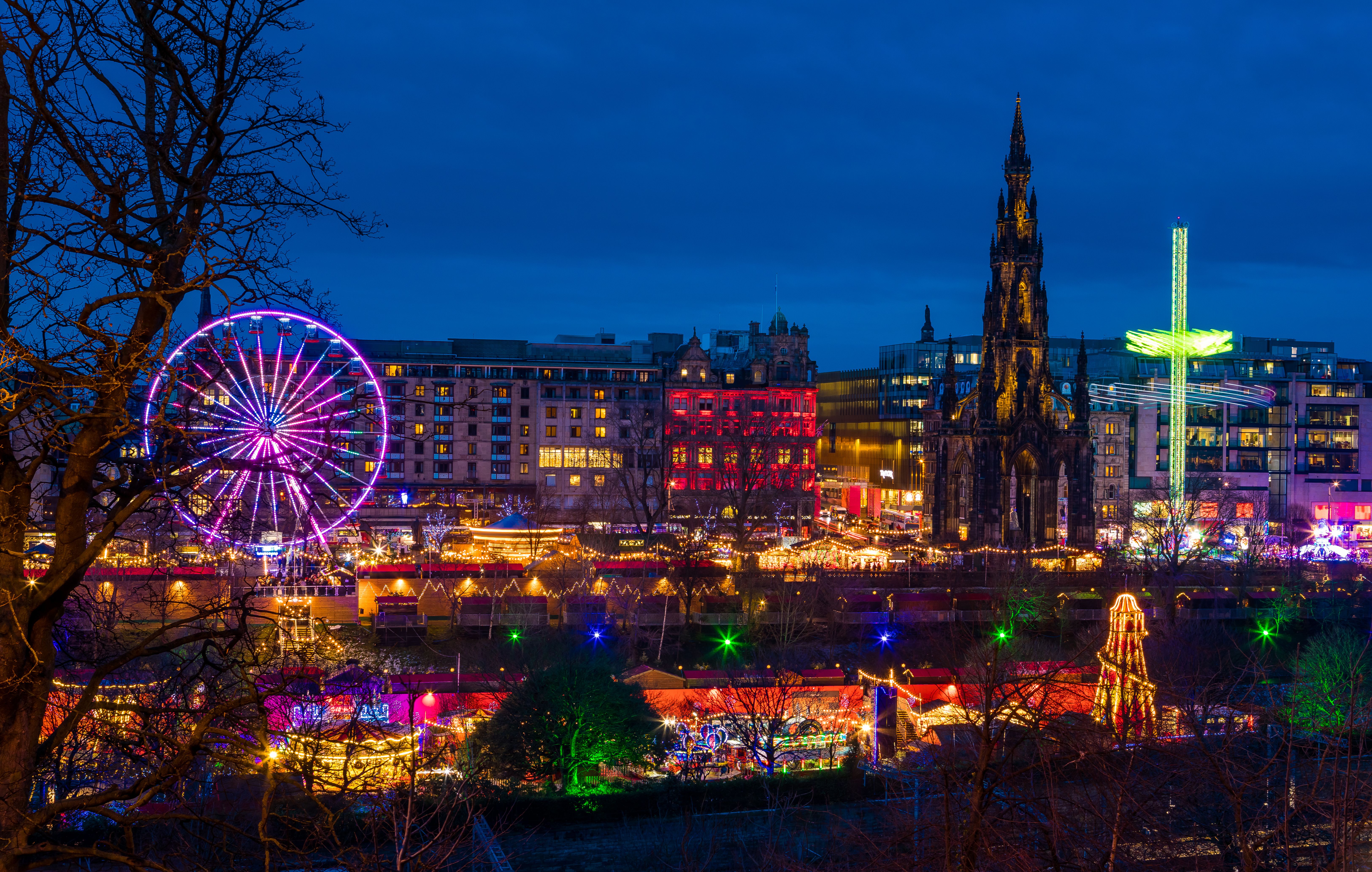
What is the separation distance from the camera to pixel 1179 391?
9606cm

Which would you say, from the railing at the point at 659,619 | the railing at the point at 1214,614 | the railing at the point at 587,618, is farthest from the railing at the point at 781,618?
the railing at the point at 1214,614

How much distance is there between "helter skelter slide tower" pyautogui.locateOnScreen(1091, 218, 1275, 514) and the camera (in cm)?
9406

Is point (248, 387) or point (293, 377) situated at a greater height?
point (293, 377)

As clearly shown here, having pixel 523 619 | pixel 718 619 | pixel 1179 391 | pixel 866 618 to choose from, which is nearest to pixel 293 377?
pixel 523 619

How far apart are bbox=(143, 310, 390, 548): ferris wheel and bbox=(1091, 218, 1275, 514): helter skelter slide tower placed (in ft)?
209

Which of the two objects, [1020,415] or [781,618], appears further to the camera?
[1020,415]

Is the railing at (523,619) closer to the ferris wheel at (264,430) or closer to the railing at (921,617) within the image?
the ferris wheel at (264,430)

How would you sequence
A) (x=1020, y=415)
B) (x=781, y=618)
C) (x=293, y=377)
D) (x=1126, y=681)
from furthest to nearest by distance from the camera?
(x=1020, y=415) → (x=781, y=618) → (x=293, y=377) → (x=1126, y=681)

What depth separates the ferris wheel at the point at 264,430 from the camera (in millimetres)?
9023

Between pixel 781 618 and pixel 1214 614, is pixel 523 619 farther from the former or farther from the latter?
pixel 1214 614

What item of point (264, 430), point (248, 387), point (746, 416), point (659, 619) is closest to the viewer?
point (264, 430)

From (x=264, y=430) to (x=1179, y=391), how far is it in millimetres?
83874

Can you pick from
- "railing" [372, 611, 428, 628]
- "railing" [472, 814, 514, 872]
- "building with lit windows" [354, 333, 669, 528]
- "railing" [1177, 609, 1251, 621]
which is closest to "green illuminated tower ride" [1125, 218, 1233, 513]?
"railing" [1177, 609, 1251, 621]

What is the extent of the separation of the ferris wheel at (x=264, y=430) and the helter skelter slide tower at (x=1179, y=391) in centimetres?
6357
